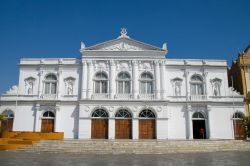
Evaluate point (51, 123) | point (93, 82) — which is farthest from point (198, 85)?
point (51, 123)

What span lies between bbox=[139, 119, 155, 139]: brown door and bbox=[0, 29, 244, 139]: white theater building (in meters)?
0.11

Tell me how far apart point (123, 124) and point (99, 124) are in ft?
9.03

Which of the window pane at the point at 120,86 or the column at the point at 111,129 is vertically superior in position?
the window pane at the point at 120,86

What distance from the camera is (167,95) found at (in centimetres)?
3216

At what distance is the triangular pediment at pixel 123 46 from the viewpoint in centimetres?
3266

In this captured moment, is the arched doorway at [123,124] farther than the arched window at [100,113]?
No

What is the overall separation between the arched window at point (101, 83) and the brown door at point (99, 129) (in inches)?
141

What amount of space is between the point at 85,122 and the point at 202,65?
619 inches

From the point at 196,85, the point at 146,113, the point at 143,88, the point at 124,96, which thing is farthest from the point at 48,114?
the point at 196,85

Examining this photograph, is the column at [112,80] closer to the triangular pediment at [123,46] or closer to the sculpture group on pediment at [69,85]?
Result: the triangular pediment at [123,46]

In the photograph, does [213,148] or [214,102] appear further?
[214,102]

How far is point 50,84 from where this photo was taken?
32750 mm

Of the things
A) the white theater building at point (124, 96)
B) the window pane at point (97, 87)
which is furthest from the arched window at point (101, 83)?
the white theater building at point (124, 96)

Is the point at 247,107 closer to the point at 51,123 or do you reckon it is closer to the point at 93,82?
the point at 93,82
